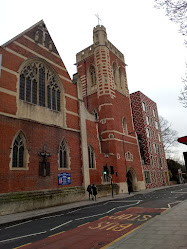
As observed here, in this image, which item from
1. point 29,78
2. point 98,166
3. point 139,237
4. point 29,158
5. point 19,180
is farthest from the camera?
point 98,166

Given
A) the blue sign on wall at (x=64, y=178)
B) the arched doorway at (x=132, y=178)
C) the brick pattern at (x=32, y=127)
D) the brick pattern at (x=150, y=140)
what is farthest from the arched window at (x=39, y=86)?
the brick pattern at (x=150, y=140)

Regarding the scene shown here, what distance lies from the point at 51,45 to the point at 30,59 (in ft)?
12.9

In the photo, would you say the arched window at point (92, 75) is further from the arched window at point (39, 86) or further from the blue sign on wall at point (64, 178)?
the blue sign on wall at point (64, 178)

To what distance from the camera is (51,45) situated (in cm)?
2131

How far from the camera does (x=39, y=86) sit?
19.0 m

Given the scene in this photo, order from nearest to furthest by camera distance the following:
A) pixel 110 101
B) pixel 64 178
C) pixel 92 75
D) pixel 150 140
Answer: pixel 64 178 < pixel 110 101 < pixel 92 75 < pixel 150 140

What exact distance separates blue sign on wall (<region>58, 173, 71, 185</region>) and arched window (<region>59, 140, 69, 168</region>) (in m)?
0.90

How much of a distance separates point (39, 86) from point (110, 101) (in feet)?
41.9

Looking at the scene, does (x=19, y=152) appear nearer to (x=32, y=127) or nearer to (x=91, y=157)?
(x=32, y=127)

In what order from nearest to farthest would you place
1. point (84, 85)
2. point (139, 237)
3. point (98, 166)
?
point (139, 237)
point (98, 166)
point (84, 85)

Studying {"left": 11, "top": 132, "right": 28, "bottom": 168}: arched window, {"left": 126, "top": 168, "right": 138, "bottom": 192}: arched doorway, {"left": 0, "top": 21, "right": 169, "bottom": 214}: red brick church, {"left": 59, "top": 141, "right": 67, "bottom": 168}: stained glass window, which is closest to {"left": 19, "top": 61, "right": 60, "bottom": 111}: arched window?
{"left": 0, "top": 21, "right": 169, "bottom": 214}: red brick church

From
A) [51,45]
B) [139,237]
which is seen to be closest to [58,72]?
[51,45]

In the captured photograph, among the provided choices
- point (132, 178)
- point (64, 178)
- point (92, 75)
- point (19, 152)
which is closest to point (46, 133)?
point (19, 152)

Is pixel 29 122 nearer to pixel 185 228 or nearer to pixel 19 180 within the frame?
pixel 19 180
